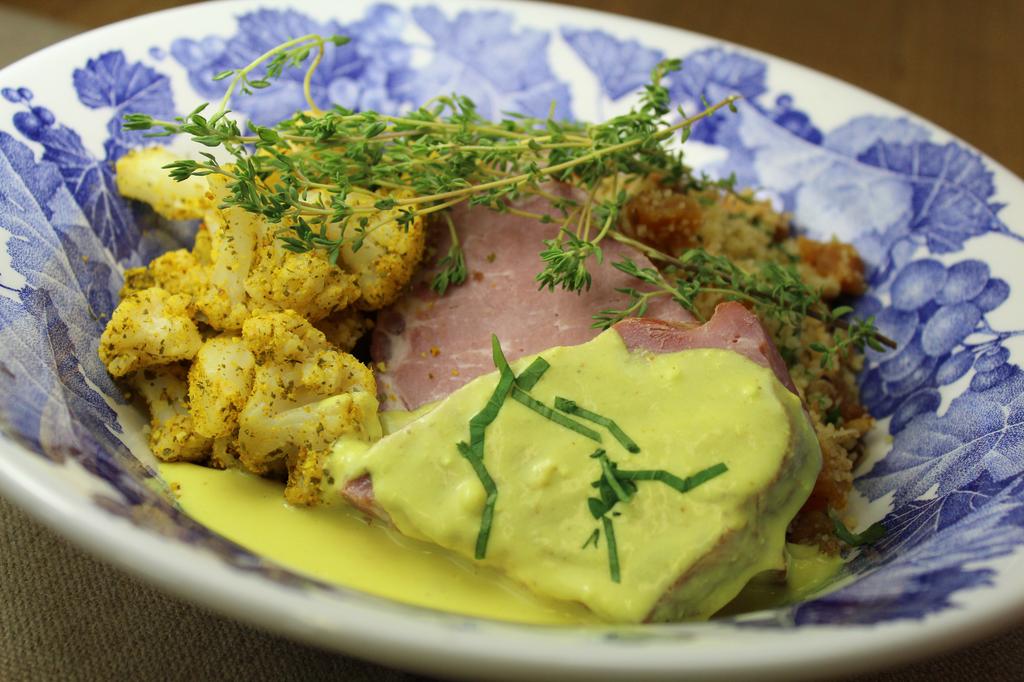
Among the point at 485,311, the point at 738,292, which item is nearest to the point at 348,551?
the point at 485,311

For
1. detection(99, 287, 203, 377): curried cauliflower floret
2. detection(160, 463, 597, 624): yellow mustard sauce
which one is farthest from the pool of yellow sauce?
detection(99, 287, 203, 377): curried cauliflower floret

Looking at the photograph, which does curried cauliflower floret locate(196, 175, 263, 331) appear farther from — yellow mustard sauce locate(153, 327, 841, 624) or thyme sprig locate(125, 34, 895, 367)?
yellow mustard sauce locate(153, 327, 841, 624)

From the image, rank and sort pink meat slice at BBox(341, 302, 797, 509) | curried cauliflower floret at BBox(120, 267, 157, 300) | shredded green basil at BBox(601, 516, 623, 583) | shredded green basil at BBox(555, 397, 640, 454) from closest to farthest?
shredded green basil at BBox(601, 516, 623, 583) → shredded green basil at BBox(555, 397, 640, 454) → pink meat slice at BBox(341, 302, 797, 509) → curried cauliflower floret at BBox(120, 267, 157, 300)

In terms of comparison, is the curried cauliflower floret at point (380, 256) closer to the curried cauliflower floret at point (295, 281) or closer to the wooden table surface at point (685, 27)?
the curried cauliflower floret at point (295, 281)

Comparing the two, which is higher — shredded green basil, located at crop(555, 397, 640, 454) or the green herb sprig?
shredded green basil, located at crop(555, 397, 640, 454)

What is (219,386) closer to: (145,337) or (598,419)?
(145,337)

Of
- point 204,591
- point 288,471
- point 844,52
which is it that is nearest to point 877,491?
point 288,471
